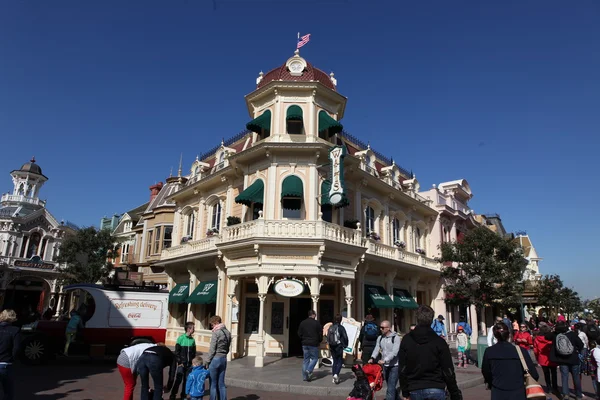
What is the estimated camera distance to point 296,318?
56.2 ft

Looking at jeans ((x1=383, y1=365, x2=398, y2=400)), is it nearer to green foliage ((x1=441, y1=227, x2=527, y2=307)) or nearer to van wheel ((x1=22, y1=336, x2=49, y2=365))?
van wheel ((x1=22, y1=336, x2=49, y2=365))

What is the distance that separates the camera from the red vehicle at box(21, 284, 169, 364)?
525 inches

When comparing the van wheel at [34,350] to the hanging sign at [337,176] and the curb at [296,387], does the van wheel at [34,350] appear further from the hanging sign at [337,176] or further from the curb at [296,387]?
the hanging sign at [337,176]

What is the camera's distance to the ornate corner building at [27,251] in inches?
1491

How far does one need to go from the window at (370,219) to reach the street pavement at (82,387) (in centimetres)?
1006

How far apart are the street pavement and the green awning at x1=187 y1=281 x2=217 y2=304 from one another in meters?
5.82

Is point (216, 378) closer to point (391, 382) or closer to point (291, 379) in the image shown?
point (391, 382)

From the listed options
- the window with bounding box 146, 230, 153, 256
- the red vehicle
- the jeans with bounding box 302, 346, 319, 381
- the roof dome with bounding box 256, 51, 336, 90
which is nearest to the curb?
the jeans with bounding box 302, 346, 319, 381

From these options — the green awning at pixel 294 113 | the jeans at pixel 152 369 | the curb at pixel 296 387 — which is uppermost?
the green awning at pixel 294 113

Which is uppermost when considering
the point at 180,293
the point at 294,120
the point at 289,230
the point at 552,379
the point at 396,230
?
the point at 294,120

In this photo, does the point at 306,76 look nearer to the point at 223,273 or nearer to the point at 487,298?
the point at 223,273

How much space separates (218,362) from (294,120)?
12.5 metres

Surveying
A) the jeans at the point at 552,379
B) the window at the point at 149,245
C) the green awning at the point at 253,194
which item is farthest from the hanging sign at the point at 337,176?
the window at the point at 149,245

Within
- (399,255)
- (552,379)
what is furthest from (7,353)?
(399,255)
